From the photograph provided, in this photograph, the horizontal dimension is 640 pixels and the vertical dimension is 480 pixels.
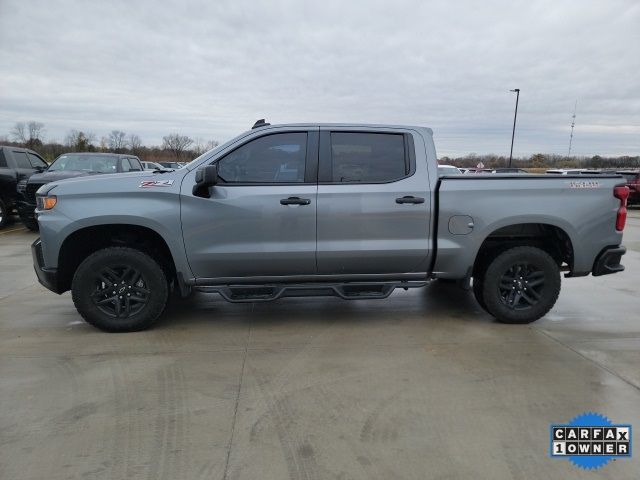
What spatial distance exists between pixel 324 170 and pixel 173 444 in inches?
107

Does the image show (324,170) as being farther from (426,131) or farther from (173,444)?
(173,444)

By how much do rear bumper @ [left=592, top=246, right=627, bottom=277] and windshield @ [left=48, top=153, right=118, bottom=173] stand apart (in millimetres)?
10585

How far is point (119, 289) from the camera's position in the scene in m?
4.48

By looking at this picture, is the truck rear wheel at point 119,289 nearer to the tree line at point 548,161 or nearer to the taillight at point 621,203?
the taillight at point 621,203

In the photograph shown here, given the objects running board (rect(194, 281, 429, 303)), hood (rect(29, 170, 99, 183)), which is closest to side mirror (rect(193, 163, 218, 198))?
A: running board (rect(194, 281, 429, 303))

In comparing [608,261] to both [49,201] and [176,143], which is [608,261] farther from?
[176,143]

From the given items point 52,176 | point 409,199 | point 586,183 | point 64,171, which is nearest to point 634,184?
point 586,183

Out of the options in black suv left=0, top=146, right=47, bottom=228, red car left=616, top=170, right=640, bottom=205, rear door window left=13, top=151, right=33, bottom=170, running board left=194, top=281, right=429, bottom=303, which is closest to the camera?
running board left=194, top=281, right=429, bottom=303

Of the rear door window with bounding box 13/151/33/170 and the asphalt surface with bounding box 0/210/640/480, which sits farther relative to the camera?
the rear door window with bounding box 13/151/33/170

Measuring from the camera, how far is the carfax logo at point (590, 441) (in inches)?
107

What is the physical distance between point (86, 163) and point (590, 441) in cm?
1205

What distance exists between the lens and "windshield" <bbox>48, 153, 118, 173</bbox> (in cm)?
1162

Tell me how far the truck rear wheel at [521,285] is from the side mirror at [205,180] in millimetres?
2860

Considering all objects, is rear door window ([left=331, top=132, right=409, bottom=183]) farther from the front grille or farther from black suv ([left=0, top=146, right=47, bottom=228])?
black suv ([left=0, top=146, right=47, bottom=228])
